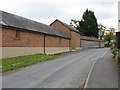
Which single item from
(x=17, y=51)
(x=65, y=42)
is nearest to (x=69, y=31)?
(x=65, y=42)

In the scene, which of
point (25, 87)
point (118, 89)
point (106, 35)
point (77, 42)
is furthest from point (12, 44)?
point (106, 35)

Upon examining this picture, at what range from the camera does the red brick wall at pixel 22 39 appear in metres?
15.9

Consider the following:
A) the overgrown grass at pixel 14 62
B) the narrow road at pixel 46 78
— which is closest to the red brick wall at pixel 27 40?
the overgrown grass at pixel 14 62

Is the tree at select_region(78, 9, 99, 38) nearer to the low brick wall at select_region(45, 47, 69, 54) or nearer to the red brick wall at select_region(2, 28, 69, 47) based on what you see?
the low brick wall at select_region(45, 47, 69, 54)

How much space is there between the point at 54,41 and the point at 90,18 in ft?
134

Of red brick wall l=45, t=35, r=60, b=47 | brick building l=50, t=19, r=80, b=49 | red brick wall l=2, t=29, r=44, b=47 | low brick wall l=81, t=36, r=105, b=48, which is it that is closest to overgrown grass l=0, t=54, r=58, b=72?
red brick wall l=2, t=29, r=44, b=47

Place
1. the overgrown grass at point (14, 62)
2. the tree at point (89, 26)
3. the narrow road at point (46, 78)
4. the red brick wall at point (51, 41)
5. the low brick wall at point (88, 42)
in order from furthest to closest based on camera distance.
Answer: the tree at point (89, 26), the low brick wall at point (88, 42), the red brick wall at point (51, 41), the overgrown grass at point (14, 62), the narrow road at point (46, 78)

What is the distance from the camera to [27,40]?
19516mm

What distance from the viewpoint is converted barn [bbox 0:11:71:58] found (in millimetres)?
15929

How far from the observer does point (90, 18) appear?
64000 millimetres

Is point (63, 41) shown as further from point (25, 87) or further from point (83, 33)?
point (83, 33)

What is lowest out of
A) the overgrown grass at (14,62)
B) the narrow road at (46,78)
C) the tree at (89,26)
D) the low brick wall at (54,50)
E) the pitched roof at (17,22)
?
the narrow road at (46,78)

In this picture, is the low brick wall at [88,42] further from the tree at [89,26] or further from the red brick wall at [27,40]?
the red brick wall at [27,40]

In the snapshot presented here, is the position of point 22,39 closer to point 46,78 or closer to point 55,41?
point 55,41
